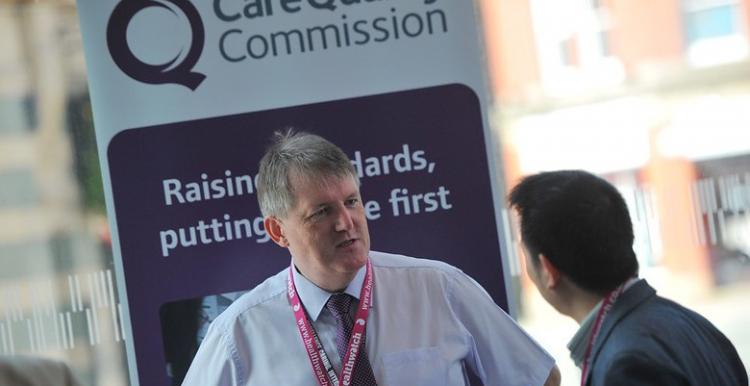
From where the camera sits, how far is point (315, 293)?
301cm

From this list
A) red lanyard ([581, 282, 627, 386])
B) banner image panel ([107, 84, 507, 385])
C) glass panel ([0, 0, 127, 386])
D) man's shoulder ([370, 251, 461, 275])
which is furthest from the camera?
glass panel ([0, 0, 127, 386])

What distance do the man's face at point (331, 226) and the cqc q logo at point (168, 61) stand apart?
731 millimetres

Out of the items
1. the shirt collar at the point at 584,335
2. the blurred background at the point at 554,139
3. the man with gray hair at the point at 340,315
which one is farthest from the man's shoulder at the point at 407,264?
the shirt collar at the point at 584,335

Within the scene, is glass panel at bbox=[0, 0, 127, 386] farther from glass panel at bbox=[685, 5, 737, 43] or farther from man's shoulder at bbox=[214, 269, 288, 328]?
glass panel at bbox=[685, 5, 737, 43]

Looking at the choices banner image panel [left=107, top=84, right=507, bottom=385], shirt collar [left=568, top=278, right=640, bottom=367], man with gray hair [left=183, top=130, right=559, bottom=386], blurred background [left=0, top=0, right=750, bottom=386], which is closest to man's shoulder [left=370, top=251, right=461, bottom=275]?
man with gray hair [left=183, top=130, right=559, bottom=386]

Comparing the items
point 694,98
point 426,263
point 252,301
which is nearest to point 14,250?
point 252,301

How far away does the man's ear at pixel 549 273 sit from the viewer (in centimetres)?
217

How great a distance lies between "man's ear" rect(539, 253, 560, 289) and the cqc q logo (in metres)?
1.66

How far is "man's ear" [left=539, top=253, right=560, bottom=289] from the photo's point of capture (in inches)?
85.4

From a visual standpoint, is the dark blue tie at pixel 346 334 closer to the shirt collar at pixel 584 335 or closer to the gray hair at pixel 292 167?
the gray hair at pixel 292 167

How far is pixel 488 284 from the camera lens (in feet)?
11.2

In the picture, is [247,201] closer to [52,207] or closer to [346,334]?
[346,334]

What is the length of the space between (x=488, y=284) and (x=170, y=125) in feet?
4.03

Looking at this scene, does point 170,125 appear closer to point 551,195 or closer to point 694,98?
point 551,195
